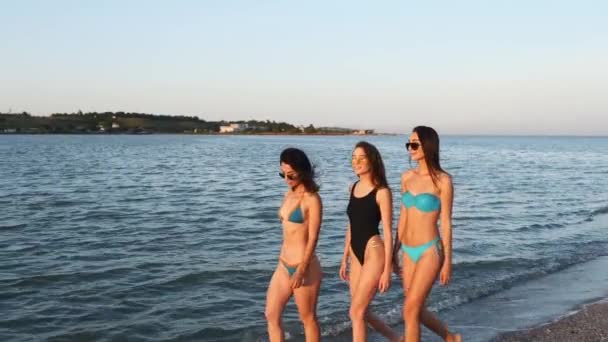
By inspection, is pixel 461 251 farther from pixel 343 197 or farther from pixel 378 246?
pixel 343 197

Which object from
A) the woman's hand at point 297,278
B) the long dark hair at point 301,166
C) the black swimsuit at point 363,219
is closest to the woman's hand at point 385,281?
the black swimsuit at point 363,219

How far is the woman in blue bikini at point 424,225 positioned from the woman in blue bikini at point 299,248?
84 cm

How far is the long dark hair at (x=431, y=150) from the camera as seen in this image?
5.20 m

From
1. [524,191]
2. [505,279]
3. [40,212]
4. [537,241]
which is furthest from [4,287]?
[524,191]

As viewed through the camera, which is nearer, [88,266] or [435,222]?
[435,222]

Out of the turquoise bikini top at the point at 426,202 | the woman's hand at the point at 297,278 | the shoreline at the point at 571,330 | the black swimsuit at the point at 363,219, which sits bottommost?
the shoreline at the point at 571,330

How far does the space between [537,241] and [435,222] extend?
1134cm

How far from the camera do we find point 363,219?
5.27 metres

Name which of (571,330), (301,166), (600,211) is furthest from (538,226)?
(301,166)

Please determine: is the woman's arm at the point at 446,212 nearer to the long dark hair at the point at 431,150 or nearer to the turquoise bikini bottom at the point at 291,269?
the long dark hair at the point at 431,150

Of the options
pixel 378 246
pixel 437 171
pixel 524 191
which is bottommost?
pixel 524 191

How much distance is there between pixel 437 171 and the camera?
521cm

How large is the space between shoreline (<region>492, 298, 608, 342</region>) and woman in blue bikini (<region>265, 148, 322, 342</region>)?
3.00 metres

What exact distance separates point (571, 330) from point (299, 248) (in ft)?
13.4
